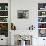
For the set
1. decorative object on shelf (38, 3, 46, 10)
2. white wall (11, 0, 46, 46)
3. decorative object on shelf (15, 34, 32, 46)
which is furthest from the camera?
decorative object on shelf (38, 3, 46, 10)

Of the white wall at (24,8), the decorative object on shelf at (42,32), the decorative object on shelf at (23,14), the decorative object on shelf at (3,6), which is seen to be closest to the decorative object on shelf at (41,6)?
the white wall at (24,8)

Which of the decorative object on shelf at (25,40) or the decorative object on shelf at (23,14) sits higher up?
the decorative object on shelf at (23,14)

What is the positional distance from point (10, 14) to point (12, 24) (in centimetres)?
52

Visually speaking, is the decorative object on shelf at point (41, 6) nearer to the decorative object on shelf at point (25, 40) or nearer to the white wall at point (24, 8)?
the white wall at point (24, 8)

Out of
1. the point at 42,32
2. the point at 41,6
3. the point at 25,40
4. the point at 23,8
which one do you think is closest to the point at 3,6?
the point at 23,8

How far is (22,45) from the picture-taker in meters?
5.82

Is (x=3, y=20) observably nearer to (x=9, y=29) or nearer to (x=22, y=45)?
(x=9, y=29)

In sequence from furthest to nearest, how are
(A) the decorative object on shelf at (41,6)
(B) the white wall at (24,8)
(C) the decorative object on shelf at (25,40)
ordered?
1. (A) the decorative object on shelf at (41,6)
2. (B) the white wall at (24,8)
3. (C) the decorative object on shelf at (25,40)

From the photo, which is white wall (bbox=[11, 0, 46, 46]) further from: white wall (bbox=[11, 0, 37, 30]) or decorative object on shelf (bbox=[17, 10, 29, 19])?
decorative object on shelf (bbox=[17, 10, 29, 19])

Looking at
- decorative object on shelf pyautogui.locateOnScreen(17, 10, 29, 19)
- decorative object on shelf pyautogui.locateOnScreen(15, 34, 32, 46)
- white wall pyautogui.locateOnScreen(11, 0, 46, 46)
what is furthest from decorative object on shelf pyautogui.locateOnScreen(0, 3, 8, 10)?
decorative object on shelf pyautogui.locateOnScreen(15, 34, 32, 46)

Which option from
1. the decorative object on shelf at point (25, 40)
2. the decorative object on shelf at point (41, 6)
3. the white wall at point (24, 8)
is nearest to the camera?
the decorative object on shelf at point (25, 40)

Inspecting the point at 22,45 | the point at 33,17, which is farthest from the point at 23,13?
the point at 22,45

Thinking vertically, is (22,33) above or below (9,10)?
below

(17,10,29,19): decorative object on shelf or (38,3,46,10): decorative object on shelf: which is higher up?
(38,3,46,10): decorative object on shelf
